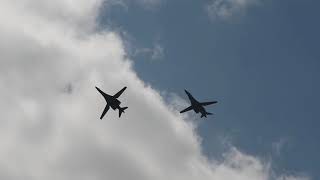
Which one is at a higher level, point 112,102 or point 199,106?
point 199,106

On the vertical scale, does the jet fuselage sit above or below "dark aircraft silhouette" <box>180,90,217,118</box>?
below

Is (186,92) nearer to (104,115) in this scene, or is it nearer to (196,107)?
(196,107)

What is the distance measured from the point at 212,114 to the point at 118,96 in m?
38.2

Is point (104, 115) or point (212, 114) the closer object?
point (104, 115)

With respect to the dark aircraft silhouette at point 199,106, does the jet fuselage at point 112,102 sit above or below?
below

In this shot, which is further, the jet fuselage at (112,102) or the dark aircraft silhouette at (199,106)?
the dark aircraft silhouette at (199,106)

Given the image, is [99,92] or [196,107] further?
[196,107]

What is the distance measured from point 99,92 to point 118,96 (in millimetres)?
5989

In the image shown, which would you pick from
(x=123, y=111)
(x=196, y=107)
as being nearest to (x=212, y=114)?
(x=196, y=107)

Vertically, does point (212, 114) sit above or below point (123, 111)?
above

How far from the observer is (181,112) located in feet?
625

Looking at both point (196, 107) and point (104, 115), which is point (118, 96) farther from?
point (196, 107)

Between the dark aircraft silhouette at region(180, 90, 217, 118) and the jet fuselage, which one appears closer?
the jet fuselage

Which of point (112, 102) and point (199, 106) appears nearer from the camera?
point (112, 102)
